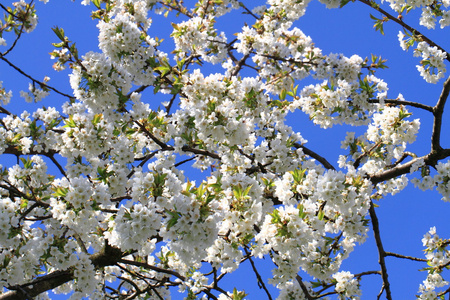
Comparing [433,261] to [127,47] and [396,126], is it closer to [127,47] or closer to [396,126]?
[396,126]

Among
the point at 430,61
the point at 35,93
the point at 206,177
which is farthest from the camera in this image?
the point at 35,93

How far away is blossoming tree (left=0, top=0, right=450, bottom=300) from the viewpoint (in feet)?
12.5

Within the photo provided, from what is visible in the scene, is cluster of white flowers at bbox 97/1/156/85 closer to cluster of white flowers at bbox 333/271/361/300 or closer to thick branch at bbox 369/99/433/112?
thick branch at bbox 369/99/433/112

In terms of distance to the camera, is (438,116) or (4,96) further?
(4,96)

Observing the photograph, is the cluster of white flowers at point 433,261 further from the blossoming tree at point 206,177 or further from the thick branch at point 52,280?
the thick branch at point 52,280

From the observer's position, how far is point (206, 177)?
4.47 meters

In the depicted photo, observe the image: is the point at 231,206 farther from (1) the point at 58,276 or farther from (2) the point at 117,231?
(1) the point at 58,276

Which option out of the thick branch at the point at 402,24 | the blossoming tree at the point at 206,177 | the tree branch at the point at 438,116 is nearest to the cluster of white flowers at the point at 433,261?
the blossoming tree at the point at 206,177

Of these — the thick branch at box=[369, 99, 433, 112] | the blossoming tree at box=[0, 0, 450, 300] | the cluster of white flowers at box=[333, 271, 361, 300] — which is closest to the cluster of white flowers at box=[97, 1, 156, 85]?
the blossoming tree at box=[0, 0, 450, 300]

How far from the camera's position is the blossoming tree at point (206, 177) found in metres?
3.81

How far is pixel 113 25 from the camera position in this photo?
4836 mm

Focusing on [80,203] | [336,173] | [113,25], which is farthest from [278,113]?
[80,203]

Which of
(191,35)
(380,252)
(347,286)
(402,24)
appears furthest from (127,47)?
Answer: (380,252)

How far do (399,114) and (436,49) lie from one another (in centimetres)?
138
